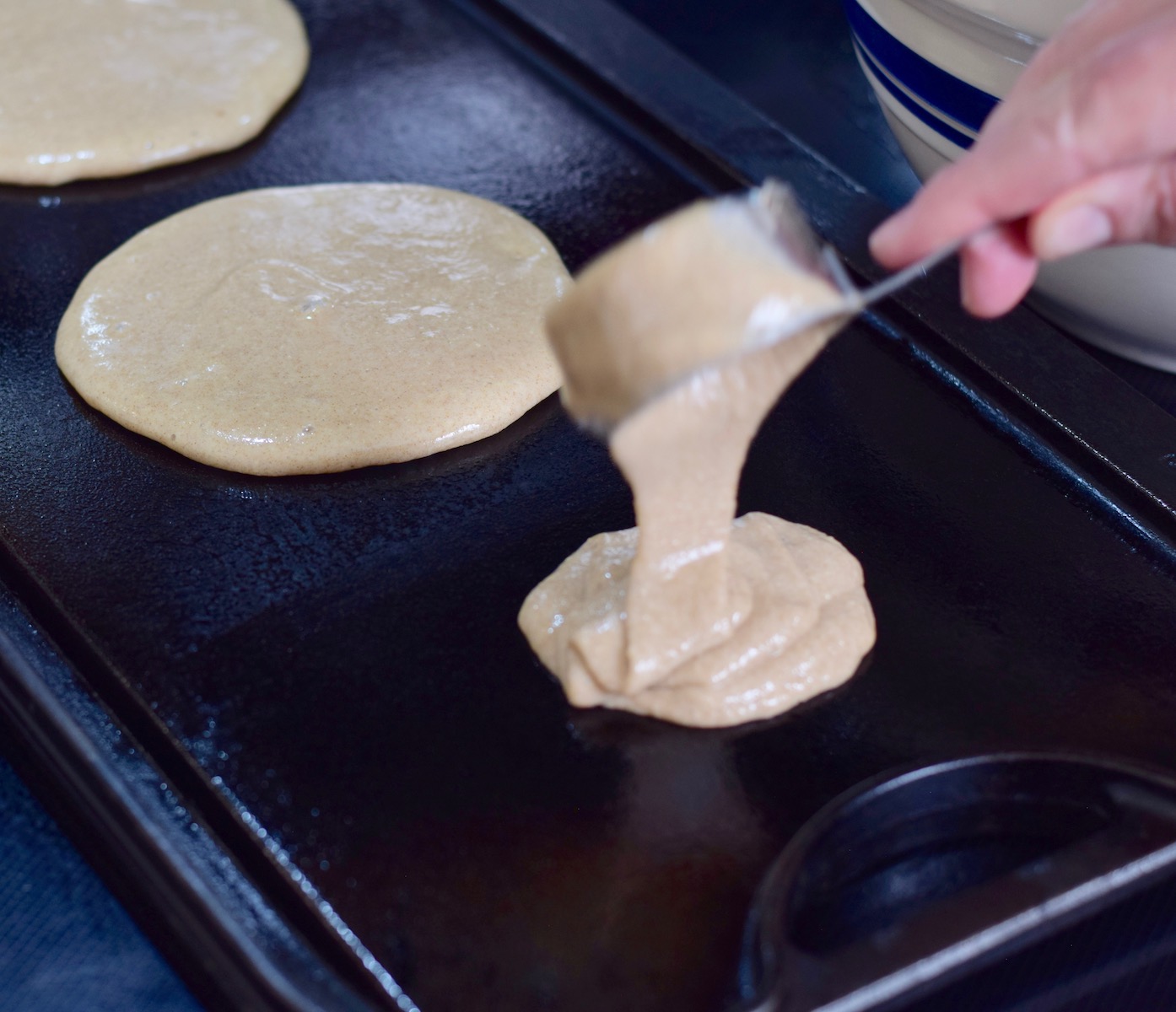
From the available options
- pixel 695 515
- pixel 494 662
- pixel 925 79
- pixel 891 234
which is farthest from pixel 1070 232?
pixel 494 662

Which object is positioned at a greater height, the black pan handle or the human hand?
the human hand

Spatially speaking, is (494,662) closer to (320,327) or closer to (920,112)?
(320,327)

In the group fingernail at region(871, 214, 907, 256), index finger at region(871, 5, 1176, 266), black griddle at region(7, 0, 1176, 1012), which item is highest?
index finger at region(871, 5, 1176, 266)

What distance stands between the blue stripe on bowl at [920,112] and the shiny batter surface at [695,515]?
601mm

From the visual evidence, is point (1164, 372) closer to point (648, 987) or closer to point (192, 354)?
point (648, 987)

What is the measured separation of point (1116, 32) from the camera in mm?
1188

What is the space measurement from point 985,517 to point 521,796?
661mm

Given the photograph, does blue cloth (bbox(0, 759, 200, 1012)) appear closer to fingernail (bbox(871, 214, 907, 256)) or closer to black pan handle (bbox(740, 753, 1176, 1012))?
black pan handle (bbox(740, 753, 1176, 1012))

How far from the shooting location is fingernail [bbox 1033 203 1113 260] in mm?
1133

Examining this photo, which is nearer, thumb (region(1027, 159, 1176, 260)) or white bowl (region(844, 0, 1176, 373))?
thumb (region(1027, 159, 1176, 260))

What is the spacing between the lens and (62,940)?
49.3 inches

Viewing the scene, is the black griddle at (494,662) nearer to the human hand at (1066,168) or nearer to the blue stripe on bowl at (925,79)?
the blue stripe on bowl at (925,79)

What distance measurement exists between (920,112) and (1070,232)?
61 cm

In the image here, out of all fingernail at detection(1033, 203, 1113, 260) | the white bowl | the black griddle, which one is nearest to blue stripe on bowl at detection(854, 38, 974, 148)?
the white bowl
